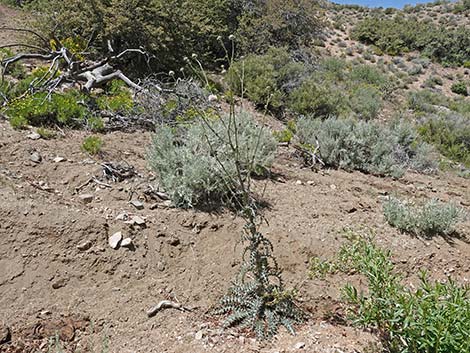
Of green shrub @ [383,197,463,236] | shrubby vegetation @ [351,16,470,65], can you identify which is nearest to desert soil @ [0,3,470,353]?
green shrub @ [383,197,463,236]

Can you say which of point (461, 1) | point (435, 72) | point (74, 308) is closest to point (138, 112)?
point (74, 308)

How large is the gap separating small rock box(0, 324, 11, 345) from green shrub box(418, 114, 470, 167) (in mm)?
8519

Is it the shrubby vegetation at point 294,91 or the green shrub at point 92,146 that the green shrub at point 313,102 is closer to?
the shrubby vegetation at point 294,91

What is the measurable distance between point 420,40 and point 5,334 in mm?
24029

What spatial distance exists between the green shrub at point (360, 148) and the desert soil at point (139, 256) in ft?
4.58

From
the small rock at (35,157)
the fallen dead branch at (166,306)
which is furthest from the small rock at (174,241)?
the small rock at (35,157)

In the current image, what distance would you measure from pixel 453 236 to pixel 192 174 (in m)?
2.68

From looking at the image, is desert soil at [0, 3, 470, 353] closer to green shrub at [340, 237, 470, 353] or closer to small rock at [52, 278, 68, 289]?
small rock at [52, 278, 68, 289]

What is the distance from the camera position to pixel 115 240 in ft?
9.69

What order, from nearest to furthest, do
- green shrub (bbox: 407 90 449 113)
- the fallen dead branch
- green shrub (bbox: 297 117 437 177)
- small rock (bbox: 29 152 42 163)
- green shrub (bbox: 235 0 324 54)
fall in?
the fallen dead branch < small rock (bbox: 29 152 42 163) < green shrub (bbox: 297 117 437 177) < green shrub (bbox: 235 0 324 54) < green shrub (bbox: 407 90 449 113)

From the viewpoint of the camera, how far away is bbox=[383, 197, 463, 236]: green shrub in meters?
3.88

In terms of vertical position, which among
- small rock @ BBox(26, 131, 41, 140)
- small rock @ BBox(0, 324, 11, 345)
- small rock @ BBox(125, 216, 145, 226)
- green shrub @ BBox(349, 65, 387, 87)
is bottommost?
green shrub @ BBox(349, 65, 387, 87)

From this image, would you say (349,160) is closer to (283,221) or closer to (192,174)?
(283,221)

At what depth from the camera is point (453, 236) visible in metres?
4.03
